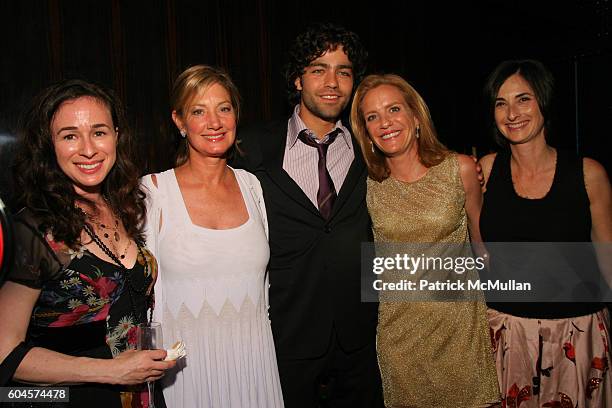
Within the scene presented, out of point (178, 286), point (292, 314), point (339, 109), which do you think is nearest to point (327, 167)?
point (339, 109)

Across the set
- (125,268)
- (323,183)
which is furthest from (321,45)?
(125,268)

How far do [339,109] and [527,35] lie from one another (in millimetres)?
3104

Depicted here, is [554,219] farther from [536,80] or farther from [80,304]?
[80,304]

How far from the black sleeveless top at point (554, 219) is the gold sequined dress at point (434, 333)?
162 mm

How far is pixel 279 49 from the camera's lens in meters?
3.32

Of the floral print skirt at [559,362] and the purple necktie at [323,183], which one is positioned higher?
the purple necktie at [323,183]

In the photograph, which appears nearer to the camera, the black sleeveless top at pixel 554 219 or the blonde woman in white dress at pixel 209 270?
the blonde woman in white dress at pixel 209 270

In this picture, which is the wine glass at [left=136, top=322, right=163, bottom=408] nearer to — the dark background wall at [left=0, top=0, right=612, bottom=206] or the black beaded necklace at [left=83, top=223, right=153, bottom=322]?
the black beaded necklace at [left=83, top=223, right=153, bottom=322]

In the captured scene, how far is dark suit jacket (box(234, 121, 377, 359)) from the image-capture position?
7.07 feet

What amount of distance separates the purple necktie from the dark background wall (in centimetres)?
72

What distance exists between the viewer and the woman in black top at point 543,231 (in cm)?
202

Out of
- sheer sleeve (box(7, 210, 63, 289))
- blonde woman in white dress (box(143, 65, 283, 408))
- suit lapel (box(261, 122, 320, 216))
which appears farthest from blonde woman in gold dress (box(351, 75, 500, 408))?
sheer sleeve (box(7, 210, 63, 289))

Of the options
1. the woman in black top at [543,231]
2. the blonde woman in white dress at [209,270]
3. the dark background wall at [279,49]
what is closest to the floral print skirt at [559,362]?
the woman in black top at [543,231]

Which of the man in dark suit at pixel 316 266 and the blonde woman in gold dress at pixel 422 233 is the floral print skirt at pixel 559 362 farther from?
the man in dark suit at pixel 316 266
